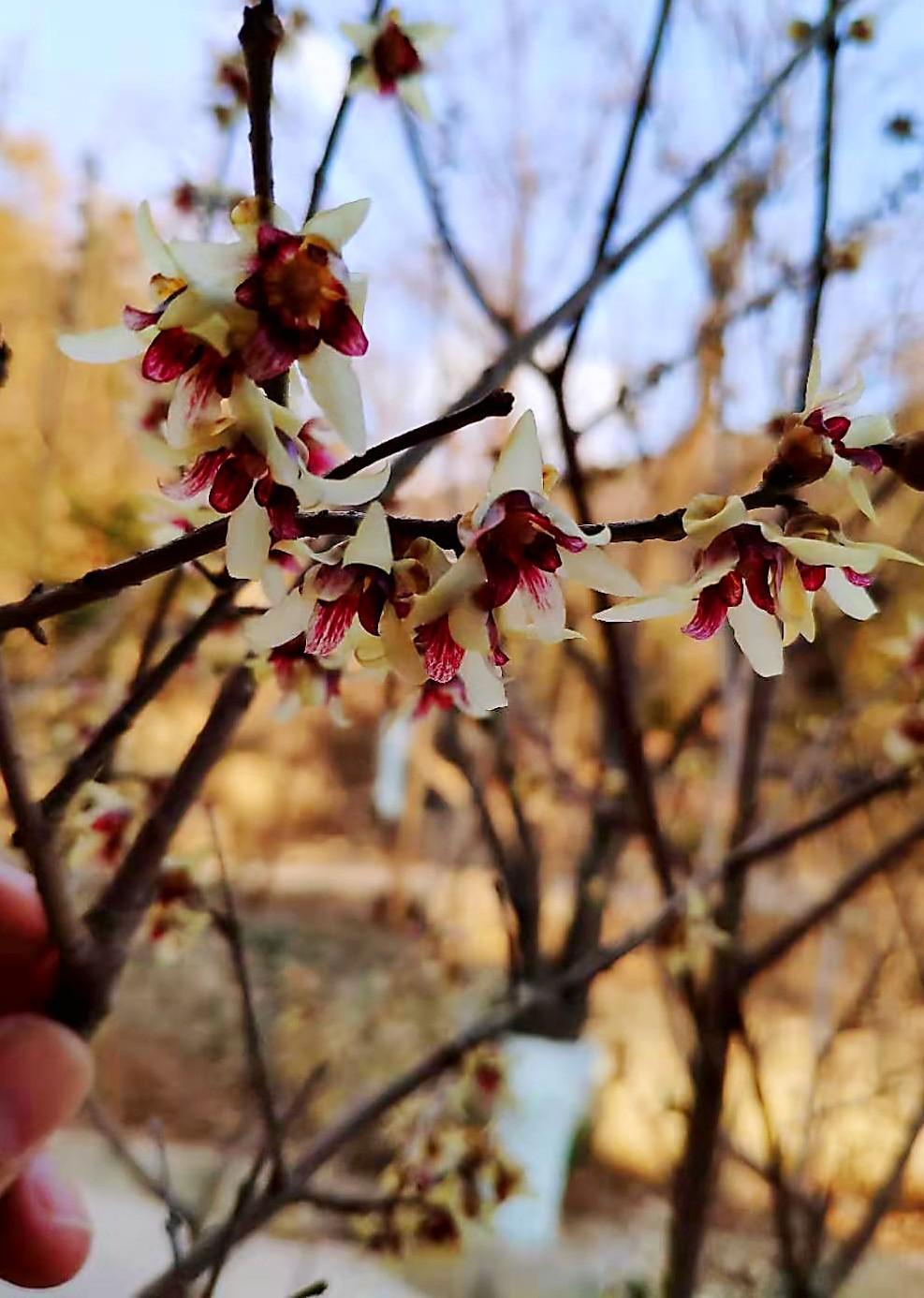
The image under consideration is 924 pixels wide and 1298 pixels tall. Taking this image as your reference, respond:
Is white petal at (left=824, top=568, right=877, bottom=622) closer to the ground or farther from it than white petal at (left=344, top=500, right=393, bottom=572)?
farther from it

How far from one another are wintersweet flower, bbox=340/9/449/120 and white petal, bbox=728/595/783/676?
30 centimetres

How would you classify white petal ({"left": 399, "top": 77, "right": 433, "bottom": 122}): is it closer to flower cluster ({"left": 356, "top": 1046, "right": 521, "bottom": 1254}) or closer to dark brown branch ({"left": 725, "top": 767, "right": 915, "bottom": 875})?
dark brown branch ({"left": 725, "top": 767, "right": 915, "bottom": 875})

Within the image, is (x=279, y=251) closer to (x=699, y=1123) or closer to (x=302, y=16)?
(x=302, y=16)

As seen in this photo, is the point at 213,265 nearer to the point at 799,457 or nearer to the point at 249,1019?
the point at 799,457

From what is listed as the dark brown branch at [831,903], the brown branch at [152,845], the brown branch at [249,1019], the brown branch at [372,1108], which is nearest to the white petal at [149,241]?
the brown branch at [152,845]

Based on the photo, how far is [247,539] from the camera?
21 cm

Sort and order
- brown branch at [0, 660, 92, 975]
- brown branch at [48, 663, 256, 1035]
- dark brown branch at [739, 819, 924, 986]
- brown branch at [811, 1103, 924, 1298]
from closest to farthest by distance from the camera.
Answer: brown branch at [0, 660, 92, 975] < brown branch at [48, 663, 256, 1035] < dark brown branch at [739, 819, 924, 986] < brown branch at [811, 1103, 924, 1298]

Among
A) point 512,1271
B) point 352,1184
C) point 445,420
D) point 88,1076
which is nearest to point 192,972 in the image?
point 352,1184

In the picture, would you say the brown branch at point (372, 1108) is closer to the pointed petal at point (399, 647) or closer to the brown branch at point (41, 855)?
the brown branch at point (41, 855)

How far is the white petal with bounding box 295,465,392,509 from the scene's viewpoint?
0.20 m

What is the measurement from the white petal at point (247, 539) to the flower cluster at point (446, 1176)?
0.55 m

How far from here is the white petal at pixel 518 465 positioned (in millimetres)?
208

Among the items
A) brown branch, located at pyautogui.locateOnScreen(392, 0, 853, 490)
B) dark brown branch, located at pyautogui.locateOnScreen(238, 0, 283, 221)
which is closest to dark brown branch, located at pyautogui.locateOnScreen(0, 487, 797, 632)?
dark brown branch, located at pyautogui.locateOnScreen(238, 0, 283, 221)

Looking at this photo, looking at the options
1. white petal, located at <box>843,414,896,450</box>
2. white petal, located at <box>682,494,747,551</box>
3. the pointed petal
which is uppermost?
white petal, located at <box>843,414,896,450</box>
